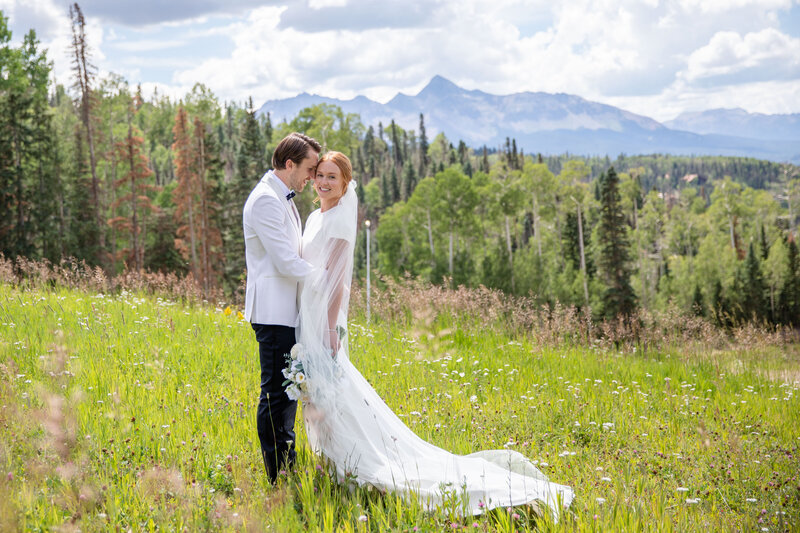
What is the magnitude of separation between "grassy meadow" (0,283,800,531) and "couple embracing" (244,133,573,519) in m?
0.24

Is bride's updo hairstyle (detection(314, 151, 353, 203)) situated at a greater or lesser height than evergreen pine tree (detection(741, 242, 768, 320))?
greater

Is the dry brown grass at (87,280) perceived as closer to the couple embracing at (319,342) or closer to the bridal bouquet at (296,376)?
the couple embracing at (319,342)

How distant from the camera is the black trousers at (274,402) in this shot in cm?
423

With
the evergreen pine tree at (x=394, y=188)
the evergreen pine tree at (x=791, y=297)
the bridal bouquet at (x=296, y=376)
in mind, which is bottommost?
the evergreen pine tree at (x=791, y=297)

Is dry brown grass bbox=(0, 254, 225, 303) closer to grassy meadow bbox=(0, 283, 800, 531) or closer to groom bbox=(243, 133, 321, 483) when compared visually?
grassy meadow bbox=(0, 283, 800, 531)

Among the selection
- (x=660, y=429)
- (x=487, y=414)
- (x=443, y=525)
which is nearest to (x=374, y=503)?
(x=443, y=525)

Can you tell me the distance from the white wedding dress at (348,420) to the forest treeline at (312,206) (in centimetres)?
901

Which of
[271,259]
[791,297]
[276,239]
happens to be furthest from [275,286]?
[791,297]

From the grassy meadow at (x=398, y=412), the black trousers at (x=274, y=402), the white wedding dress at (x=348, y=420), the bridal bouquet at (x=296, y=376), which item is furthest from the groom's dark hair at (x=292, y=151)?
the grassy meadow at (x=398, y=412)

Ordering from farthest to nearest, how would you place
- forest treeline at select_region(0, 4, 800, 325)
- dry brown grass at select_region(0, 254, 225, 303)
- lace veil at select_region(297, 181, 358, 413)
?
forest treeline at select_region(0, 4, 800, 325), dry brown grass at select_region(0, 254, 225, 303), lace veil at select_region(297, 181, 358, 413)

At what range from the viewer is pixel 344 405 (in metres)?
4.27

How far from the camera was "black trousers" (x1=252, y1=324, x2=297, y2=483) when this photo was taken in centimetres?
423

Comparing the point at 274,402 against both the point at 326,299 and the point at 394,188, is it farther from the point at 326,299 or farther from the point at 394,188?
the point at 394,188

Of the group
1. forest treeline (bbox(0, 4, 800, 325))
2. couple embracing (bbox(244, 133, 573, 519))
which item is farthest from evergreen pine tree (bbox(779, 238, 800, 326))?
couple embracing (bbox(244, 133, 573, 519))
